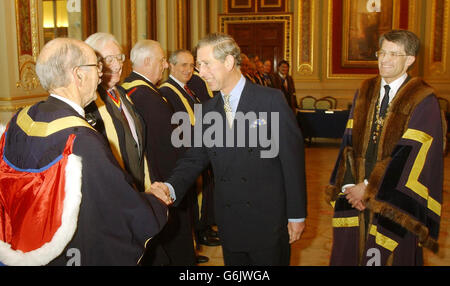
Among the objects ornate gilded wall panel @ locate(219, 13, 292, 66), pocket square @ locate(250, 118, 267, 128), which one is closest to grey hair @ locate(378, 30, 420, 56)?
pocket square @ locate(250, 118, 267, 128)

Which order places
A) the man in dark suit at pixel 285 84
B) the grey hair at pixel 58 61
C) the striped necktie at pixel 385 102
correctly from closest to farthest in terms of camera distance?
the grey hair at pixel 58 61 < the striped necktie at pixel 385 102 < the man in dark suit at pixel 285 84

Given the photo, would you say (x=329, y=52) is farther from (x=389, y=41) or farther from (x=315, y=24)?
(x=389, y=41)

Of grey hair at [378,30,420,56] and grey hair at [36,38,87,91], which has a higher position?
grey hair at [378,30,420,56]

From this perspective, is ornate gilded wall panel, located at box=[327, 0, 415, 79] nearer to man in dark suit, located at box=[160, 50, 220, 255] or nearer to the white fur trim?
man in dark suit, located at box=[160, 50, 220, 255]

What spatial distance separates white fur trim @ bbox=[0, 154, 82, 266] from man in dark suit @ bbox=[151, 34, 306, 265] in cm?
76

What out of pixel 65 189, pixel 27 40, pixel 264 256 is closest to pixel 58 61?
pixel 65 189

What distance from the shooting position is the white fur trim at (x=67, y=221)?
1.73 m

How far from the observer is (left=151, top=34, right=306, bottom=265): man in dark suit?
8.05 ft

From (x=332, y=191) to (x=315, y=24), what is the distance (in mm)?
9788

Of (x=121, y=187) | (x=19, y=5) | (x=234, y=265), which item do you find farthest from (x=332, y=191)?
(x=19, y=5)

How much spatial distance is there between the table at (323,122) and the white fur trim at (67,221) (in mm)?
8566

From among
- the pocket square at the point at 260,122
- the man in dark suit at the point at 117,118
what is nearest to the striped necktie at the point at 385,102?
the pocket square at the point at 260,122

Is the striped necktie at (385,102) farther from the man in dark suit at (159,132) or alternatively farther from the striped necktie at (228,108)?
the man in dark suit at (159,132)

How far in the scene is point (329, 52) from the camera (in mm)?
12227
